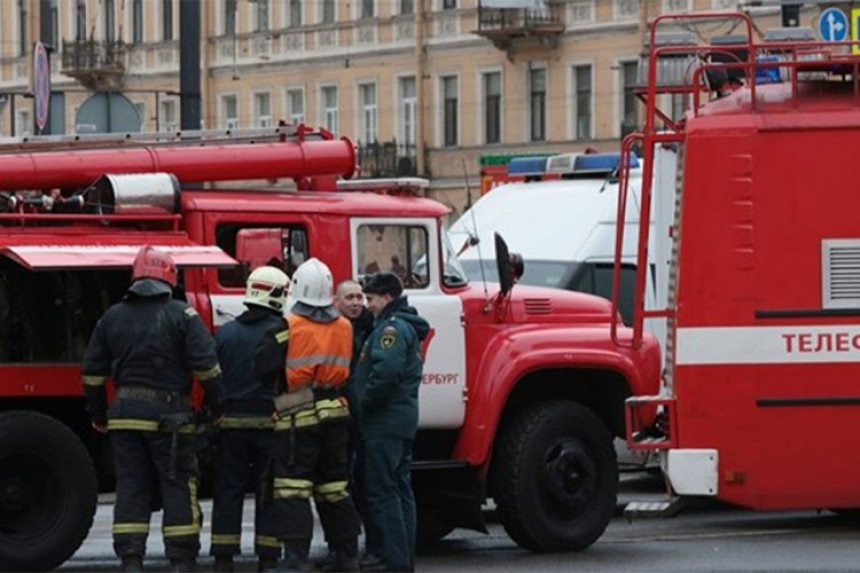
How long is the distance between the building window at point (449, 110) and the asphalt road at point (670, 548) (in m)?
42.5

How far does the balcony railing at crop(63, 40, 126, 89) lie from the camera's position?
2581 inches

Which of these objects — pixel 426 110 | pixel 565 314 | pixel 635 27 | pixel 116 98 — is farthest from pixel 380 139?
pixel 565 314

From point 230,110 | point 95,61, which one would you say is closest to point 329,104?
point 230,110

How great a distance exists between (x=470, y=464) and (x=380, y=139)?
47342 mm

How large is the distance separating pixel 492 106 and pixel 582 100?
3.27 meters

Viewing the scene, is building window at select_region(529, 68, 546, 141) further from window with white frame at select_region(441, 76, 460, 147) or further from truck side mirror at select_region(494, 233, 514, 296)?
truck side mirror at select_region(494, 233, 514, 296)

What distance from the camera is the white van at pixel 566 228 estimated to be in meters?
20.3

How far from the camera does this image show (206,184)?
15188 millimetres

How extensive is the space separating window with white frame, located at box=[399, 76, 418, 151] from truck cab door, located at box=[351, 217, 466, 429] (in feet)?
152

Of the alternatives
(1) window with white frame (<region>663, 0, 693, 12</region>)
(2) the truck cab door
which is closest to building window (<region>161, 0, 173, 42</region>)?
(1) window with white frame (<region>663, 0, 693, 12</region>)

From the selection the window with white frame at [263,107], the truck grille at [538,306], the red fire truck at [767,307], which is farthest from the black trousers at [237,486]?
the window with white frame at [263,107]

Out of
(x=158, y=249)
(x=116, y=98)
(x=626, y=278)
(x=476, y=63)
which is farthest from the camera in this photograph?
(x=476, y=63)

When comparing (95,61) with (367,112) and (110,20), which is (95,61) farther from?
(367,112)

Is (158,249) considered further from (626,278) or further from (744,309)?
(626,278)
